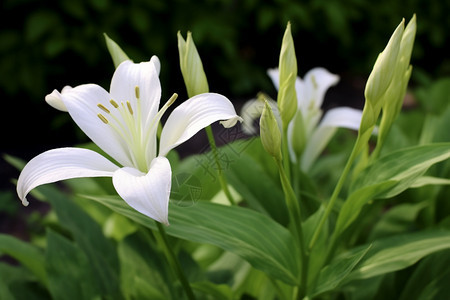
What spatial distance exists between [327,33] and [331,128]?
343 centimetres

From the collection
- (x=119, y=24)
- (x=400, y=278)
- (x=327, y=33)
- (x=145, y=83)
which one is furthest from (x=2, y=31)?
(x=400, y=278)

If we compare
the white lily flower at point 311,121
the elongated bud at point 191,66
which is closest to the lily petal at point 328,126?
the white lily flower at point 311,121

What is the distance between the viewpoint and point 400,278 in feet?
3.43

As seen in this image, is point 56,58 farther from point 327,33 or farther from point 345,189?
point 345,189

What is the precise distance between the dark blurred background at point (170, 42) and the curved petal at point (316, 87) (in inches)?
71.9

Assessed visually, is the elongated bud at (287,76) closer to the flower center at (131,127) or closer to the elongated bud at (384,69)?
the elongated bud at (384,69)

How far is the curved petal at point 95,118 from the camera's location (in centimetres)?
81

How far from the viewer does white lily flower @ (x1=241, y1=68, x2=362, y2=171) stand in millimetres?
1091

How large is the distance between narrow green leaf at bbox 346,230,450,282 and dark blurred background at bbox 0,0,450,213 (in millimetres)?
2205

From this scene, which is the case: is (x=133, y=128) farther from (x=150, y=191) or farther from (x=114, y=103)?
(x=150, y=191)

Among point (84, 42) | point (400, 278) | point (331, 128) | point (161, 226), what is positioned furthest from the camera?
point (84, 42)

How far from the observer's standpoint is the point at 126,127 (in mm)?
831

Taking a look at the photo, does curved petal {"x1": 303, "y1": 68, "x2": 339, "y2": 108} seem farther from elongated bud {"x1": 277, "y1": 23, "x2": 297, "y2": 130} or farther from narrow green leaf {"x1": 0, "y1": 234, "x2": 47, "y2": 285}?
narrow green leaf {"x1": 0, "y1": 234, "x2": 47, "y2": 285}

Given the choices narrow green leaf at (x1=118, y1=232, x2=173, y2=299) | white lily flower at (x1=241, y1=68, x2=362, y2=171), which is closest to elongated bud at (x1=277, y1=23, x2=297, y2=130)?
white lily flower at (x1=241, y1=68, x2=362, y2=171)
